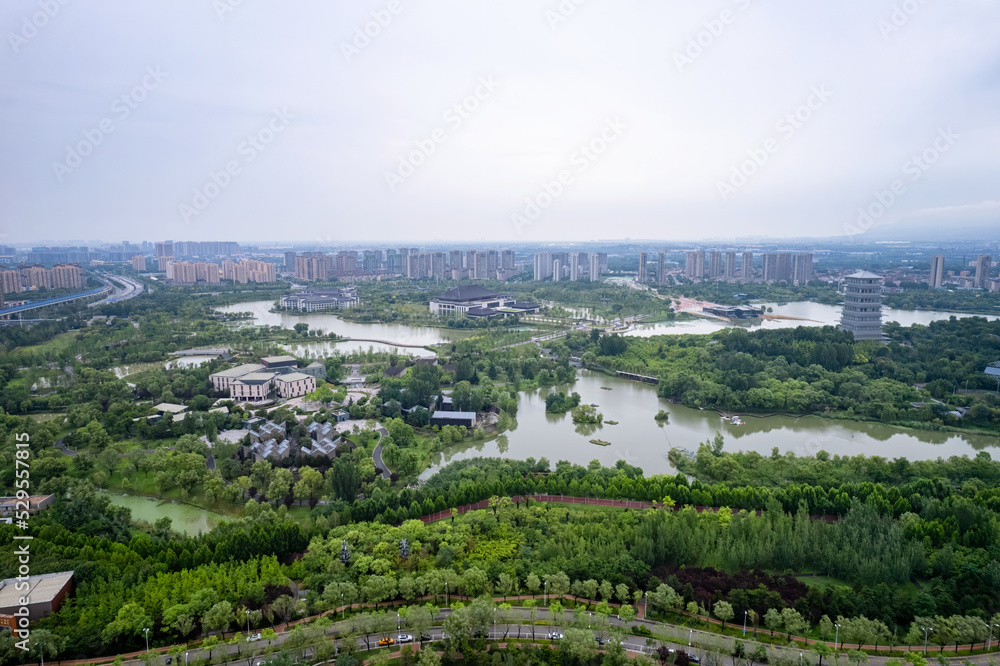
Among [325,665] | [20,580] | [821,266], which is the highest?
[821,266]

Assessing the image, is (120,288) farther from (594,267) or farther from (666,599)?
(666,599)

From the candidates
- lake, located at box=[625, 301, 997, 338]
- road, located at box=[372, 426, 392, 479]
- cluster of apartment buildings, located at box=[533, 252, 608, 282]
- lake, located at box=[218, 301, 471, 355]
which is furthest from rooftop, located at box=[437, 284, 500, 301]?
road, located at box=[372, 426, 392, 479]

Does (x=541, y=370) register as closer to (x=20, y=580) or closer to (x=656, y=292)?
(x=20, y=580)

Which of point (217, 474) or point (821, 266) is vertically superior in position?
point (821, 266)

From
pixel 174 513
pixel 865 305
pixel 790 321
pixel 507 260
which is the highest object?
pixel 507 260

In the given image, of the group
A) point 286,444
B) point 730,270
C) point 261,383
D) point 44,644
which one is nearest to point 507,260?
point 730,270

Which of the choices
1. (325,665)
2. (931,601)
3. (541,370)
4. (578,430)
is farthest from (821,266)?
(325,665)
